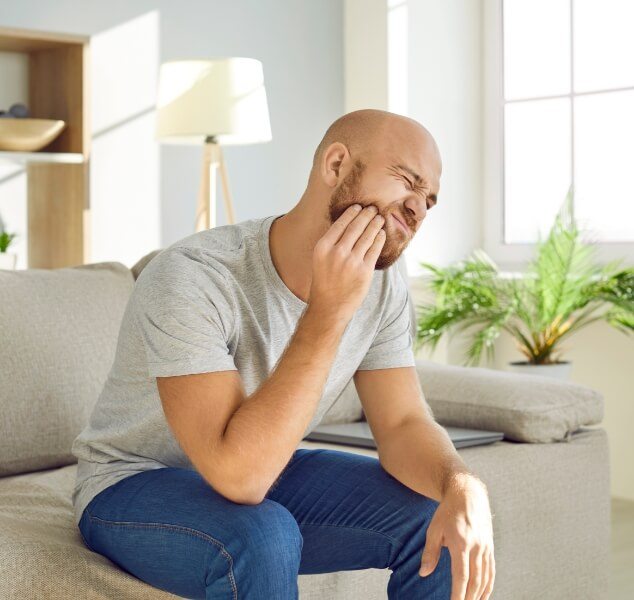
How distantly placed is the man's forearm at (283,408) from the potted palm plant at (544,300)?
2.29 m

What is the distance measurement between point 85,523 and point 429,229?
119 inches

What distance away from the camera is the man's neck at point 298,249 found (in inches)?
71.1

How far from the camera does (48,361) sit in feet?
7.34

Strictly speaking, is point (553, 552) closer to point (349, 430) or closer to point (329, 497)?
point (349, 430)

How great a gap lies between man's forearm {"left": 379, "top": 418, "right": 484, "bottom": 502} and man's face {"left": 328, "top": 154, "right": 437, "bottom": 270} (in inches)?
11.0

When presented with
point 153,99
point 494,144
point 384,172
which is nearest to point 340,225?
point 384,172

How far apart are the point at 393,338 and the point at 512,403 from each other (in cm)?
76

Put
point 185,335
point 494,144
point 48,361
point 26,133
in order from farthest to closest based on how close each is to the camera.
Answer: point 494,144, point 26,133, point 48,361, point 185,335

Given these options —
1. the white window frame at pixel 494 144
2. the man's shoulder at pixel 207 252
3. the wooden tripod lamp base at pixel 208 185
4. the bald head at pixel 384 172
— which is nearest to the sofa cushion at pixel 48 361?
the man's shoulder at pixel 207 252

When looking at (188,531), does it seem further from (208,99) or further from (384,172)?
(208,99)

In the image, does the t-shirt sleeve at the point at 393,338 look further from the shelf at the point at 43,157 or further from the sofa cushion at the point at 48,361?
the shelf at the point at 43,157

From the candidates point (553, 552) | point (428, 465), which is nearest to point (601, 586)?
point (553, 552)

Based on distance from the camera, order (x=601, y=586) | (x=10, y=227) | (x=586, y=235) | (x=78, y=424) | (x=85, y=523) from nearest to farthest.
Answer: (x=85, y=523)
(x=78, y=424)
(x=601, y=586)
(x=10, y=227)
(x=586, y=235)

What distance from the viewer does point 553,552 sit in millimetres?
2574
